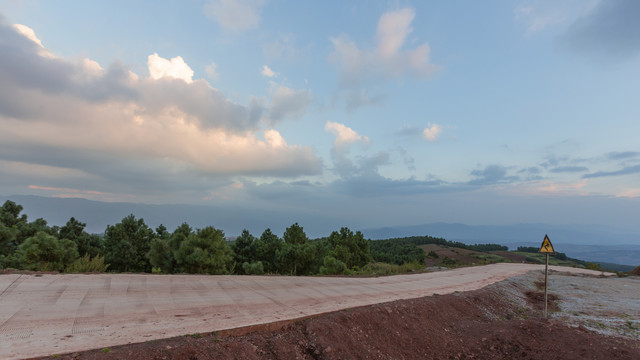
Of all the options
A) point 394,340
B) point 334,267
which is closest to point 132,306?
point 394,340

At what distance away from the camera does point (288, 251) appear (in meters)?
32.8

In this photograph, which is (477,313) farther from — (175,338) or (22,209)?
(22,209)

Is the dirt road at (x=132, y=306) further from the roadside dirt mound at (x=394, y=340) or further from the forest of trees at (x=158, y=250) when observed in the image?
the forest of trees at (x=158, y=250)

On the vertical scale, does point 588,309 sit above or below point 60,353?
below

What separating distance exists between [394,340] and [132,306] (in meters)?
6.70

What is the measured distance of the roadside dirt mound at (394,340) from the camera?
16.8 ft

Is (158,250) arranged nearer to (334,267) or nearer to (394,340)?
(334,267)

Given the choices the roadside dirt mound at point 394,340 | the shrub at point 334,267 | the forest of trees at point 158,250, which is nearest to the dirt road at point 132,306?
the roadside dirt mound at point 394,340

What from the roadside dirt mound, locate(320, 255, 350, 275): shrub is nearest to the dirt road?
the roadside dirt mound

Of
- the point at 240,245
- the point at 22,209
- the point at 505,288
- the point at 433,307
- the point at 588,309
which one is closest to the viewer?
the point at 433,307

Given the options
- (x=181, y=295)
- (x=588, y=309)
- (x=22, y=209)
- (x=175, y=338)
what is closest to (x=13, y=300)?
(x=181, y=295)

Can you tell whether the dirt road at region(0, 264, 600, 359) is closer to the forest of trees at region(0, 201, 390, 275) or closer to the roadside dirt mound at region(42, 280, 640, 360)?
the roadside dirt mound at region(42, 280, 640, 360)

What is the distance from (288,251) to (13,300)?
1057 inches

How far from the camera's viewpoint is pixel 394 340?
7387 millimetres
